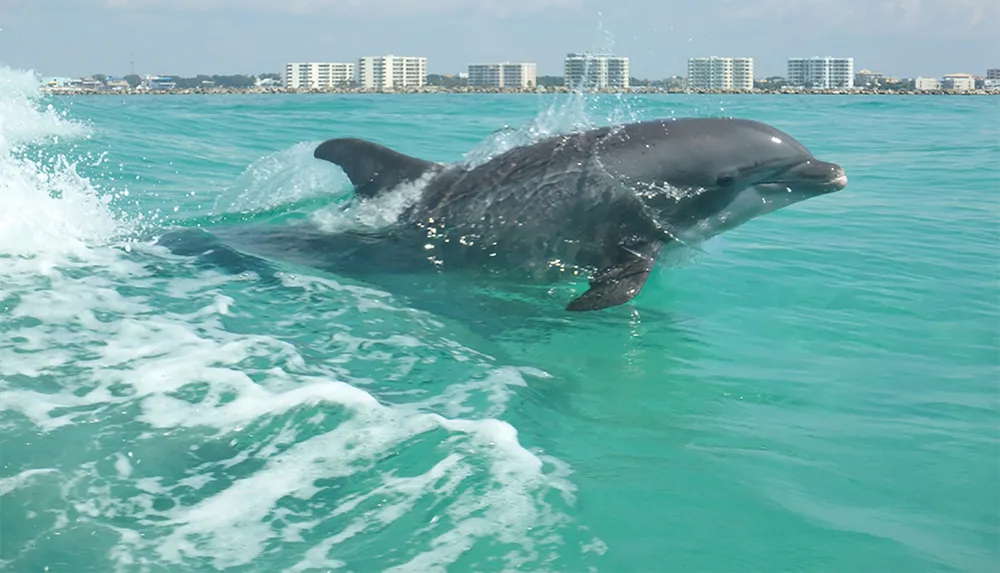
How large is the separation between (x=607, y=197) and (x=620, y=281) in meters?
0.89

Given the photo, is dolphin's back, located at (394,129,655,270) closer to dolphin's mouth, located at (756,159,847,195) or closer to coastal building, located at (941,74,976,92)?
dolphin's mouth, located at (756,159,847,195)

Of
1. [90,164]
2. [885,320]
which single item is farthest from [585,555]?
[90,164]

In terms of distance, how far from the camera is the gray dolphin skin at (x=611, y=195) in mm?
8734

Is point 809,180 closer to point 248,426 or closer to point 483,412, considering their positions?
point 483,412

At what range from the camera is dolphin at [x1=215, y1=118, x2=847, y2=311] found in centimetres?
873

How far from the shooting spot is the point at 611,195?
873 cm

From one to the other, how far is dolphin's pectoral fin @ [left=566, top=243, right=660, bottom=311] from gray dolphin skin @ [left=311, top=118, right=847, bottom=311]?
21 mm

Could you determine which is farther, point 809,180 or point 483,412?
point 809,180

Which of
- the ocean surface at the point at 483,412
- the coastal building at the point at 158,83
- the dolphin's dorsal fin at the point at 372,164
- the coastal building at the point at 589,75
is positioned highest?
the coastal building at the point at 158,83

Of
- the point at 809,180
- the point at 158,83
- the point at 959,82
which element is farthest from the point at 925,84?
the point at 809,180

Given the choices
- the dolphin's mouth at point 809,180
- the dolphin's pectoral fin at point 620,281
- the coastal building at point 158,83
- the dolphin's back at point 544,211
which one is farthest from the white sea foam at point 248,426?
the coastal building at point 158,83

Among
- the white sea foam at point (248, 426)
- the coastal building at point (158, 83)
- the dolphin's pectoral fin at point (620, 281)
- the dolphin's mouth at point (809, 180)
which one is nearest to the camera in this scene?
the white sea foam at point (248, 426)

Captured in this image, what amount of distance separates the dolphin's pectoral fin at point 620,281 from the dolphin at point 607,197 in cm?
2

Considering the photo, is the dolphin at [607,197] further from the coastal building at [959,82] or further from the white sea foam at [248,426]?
the coastal building at [959,82]
